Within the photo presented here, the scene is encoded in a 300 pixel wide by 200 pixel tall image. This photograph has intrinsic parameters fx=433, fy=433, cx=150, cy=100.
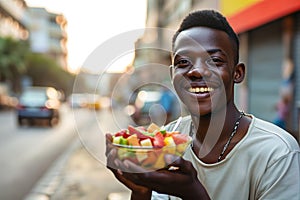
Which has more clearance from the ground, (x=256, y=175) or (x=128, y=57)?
(x=128, y=57)

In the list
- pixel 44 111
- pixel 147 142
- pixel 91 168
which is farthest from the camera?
pixel 44 111

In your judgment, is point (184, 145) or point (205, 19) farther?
point (205, 19)

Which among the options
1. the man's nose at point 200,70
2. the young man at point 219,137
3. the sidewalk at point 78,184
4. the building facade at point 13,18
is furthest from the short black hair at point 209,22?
the building facade at point 13,18

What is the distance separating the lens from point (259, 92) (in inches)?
344

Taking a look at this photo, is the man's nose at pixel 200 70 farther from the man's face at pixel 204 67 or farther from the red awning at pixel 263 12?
the red awning at pixel 263 12

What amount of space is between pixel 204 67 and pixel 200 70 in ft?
0.05

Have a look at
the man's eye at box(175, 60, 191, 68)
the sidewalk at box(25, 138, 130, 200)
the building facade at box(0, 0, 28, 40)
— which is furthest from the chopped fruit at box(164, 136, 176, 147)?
the building facade at box(0, 0, 28, 40)

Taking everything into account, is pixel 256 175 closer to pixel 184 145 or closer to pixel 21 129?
pixel 184 145

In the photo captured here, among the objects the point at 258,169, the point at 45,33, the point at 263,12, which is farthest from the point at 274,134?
the point at 45,33

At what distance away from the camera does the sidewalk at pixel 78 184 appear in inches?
239

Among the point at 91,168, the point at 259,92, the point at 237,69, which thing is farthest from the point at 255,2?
the point at 237,69

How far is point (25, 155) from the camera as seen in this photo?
33.0 ft

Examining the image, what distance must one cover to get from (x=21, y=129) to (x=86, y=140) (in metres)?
15.9

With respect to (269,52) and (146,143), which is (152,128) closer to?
(146,143)
